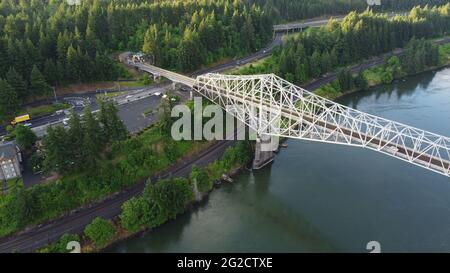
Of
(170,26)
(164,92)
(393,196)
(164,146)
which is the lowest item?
(393,196)

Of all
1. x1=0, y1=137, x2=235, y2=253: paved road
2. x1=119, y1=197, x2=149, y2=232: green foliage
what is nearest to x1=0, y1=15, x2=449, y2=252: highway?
x1=0, y1=137, x2=235, y2=253: paved road

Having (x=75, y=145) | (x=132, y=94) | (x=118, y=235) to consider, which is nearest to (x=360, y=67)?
(x=132, y=94)

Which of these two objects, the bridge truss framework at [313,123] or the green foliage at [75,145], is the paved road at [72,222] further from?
the bridge truss framework at [313,123]

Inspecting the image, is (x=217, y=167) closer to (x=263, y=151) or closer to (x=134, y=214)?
(x=263, y=151)

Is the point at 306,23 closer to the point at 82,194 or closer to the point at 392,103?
the point at 392,103

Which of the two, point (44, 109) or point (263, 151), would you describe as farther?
point (44, 109)

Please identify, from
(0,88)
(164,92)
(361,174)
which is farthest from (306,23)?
(0,88)
